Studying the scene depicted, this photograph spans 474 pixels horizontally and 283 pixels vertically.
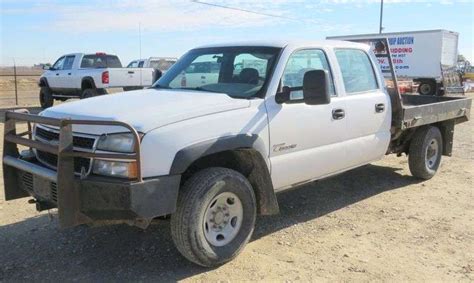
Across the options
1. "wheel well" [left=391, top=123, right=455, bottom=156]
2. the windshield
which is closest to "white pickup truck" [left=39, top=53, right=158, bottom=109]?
"wheel well" [left=391, top=123, right=455, bottom=156]

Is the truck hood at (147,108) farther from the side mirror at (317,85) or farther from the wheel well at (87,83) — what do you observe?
the wheel well at (87,83)

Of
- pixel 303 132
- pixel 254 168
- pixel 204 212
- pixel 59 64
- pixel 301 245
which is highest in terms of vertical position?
pixel 59 64

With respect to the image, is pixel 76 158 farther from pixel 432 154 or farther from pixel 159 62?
pixel 159 62

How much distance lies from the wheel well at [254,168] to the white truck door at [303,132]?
0.20m

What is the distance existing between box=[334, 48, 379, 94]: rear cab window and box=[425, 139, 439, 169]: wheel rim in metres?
1.89

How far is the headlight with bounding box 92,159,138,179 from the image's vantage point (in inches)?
141

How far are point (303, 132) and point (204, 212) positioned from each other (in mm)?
1381

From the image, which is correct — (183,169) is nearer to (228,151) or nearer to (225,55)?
(228,151)

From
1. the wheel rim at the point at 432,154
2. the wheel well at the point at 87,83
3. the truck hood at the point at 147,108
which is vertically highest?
the truck hood at the point at 147,108

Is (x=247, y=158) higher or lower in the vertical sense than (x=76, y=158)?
lower

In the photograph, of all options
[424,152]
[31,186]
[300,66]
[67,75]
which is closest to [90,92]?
[67,75]

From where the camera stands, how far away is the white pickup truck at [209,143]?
3629mm

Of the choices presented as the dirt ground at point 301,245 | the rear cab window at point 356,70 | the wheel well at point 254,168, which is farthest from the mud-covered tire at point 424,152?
the wheel well at point 254,168

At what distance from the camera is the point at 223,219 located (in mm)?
4277
